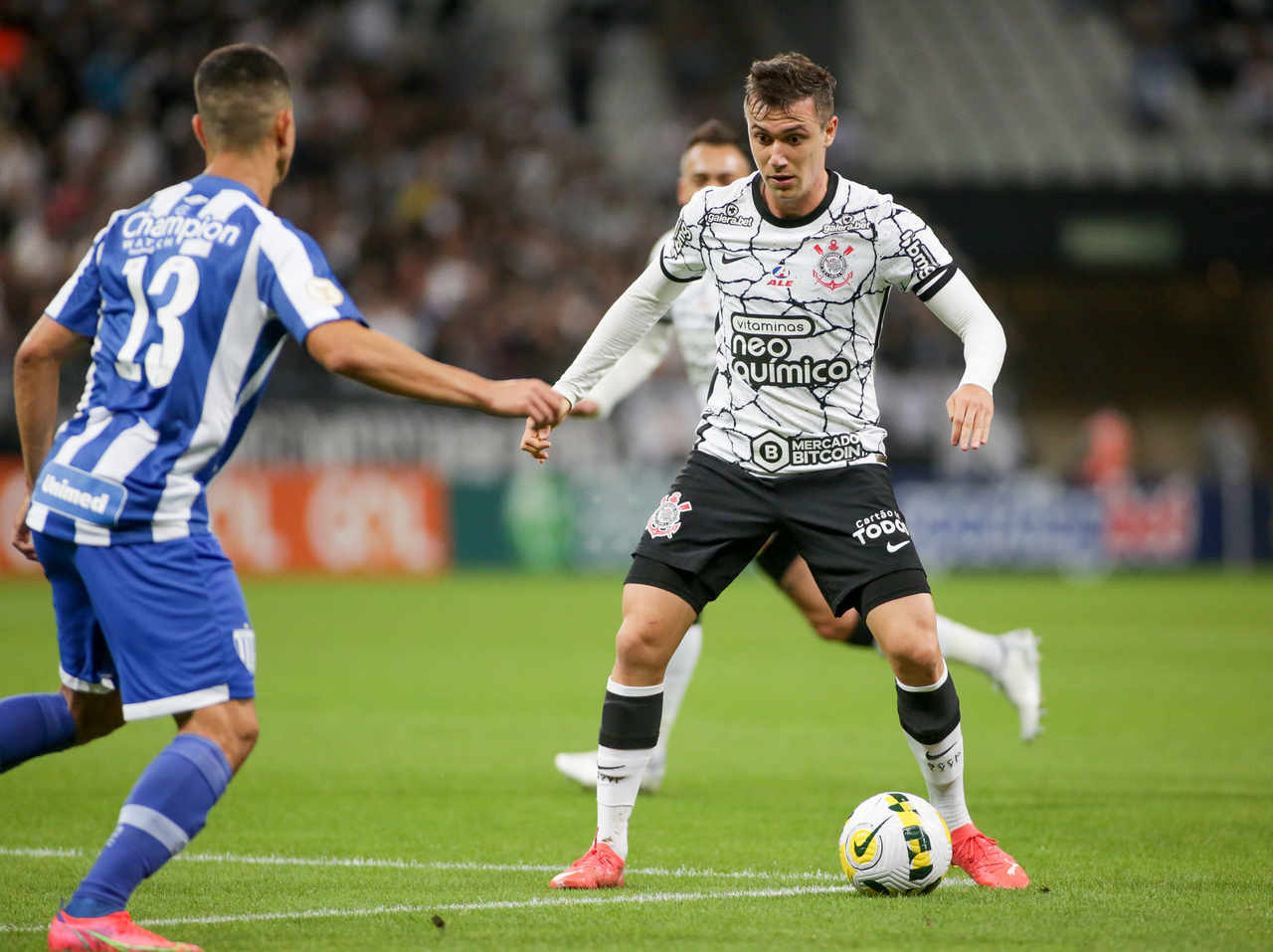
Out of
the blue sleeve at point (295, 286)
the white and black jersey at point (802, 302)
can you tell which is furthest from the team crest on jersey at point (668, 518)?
the blue sleeve at point (295, 286)

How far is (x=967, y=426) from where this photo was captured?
16.6 ft

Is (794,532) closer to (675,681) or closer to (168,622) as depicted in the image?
(168,622)

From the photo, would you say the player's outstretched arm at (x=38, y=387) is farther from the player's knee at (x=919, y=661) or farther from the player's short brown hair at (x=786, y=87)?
the player's knee at (x=919, y=661)

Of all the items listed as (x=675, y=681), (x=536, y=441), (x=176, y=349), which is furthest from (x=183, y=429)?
(x=675, y=681)

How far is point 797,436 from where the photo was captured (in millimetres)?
5520

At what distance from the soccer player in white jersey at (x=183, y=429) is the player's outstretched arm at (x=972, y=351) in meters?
1.36

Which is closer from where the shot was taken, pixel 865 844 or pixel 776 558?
pixel 865 844

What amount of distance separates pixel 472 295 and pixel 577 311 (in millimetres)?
1512

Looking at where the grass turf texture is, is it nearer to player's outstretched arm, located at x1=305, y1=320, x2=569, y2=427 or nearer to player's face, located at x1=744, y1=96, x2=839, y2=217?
player's outstretched arm, located at x1=305, y1=320, x2=569, y2=427

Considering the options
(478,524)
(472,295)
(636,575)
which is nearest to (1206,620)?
(478,524)

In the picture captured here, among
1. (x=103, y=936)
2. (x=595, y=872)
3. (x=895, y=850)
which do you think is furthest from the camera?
(x=595, y=872)

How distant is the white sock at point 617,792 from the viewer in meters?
5.52

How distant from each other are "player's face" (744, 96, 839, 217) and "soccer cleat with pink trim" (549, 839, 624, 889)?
2.13m

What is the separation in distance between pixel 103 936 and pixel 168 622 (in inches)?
30.2
